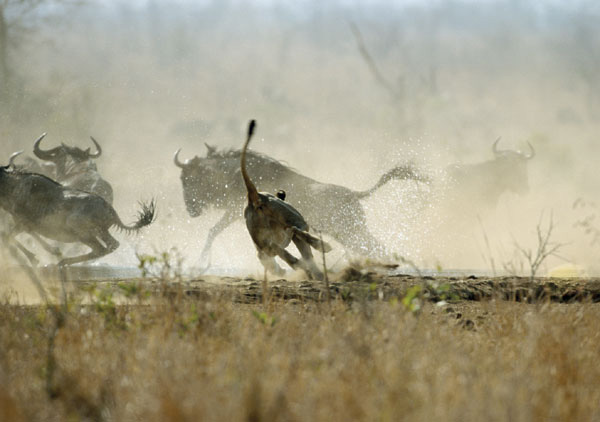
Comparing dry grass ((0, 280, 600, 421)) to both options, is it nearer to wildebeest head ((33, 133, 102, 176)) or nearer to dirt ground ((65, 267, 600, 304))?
dirt ground ((65, 267, 600, 304))

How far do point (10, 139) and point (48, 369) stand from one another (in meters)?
22.7

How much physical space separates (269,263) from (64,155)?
8422mm

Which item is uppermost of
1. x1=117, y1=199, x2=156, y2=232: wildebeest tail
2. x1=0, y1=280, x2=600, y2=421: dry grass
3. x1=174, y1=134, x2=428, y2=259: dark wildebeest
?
x1=174, y1=134, x2=428, y2=259: dark wildebeest

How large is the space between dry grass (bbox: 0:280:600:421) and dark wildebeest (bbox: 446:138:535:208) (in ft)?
48.9

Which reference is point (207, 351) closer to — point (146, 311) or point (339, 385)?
point (339, 385)

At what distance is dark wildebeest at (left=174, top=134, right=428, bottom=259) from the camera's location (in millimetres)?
15148

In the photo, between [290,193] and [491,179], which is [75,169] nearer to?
[290,193]

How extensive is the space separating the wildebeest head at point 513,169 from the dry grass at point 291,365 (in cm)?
1510

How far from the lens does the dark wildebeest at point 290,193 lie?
15.1m

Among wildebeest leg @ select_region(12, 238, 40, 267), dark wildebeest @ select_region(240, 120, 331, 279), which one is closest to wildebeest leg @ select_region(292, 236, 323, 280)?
dark wildebeest @ select_region(240, 120, 331, 279)

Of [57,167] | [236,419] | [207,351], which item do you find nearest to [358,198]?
[57,167]

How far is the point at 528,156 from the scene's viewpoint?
65.6 feet

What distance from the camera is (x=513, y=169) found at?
64.9 ft

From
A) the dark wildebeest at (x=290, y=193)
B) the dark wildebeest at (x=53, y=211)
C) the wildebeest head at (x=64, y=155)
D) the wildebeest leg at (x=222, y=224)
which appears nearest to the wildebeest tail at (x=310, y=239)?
the dark wildebeest at (x=53, y=211)
